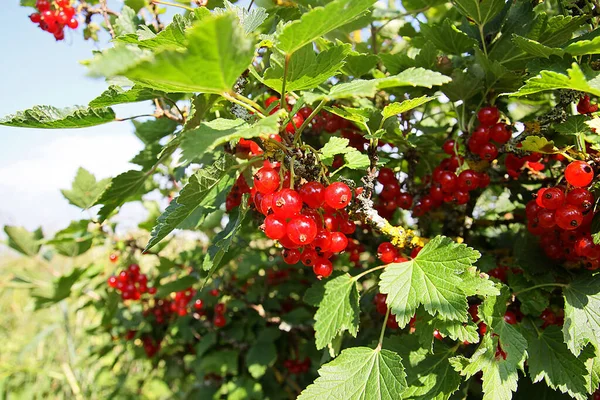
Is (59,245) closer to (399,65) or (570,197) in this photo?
(399,65)

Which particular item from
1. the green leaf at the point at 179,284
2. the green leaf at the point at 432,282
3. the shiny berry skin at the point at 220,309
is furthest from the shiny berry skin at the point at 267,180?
the shiny berry skin at the point at 220,309

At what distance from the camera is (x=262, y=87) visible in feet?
4.66

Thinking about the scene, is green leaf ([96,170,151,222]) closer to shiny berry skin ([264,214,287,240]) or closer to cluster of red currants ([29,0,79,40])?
shiny berry skin ([264,214,287,240])

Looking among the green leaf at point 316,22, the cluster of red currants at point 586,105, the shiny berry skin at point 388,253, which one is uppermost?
the green leaf at point 316,22

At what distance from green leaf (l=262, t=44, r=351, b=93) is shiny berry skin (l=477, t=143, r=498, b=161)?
1.90ft

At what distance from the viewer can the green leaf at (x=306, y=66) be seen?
868 mm

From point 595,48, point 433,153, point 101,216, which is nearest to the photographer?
point 595,48

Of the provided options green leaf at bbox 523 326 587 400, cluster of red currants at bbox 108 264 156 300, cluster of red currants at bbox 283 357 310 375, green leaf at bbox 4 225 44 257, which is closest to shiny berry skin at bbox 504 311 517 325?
green leaf at bbox 523 326 587 400

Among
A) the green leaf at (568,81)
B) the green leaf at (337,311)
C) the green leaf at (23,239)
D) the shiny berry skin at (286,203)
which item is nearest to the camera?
the green leaf at (568,81)

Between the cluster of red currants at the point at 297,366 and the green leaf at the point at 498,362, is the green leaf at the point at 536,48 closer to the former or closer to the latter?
the green leaf at the point at 498,362

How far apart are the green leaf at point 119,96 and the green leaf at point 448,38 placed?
87 centimetres

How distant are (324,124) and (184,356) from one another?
2.16 meters

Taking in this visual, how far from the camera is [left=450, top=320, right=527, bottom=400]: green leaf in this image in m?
0.93

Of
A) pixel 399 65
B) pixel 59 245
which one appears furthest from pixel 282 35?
pixel 59 245
